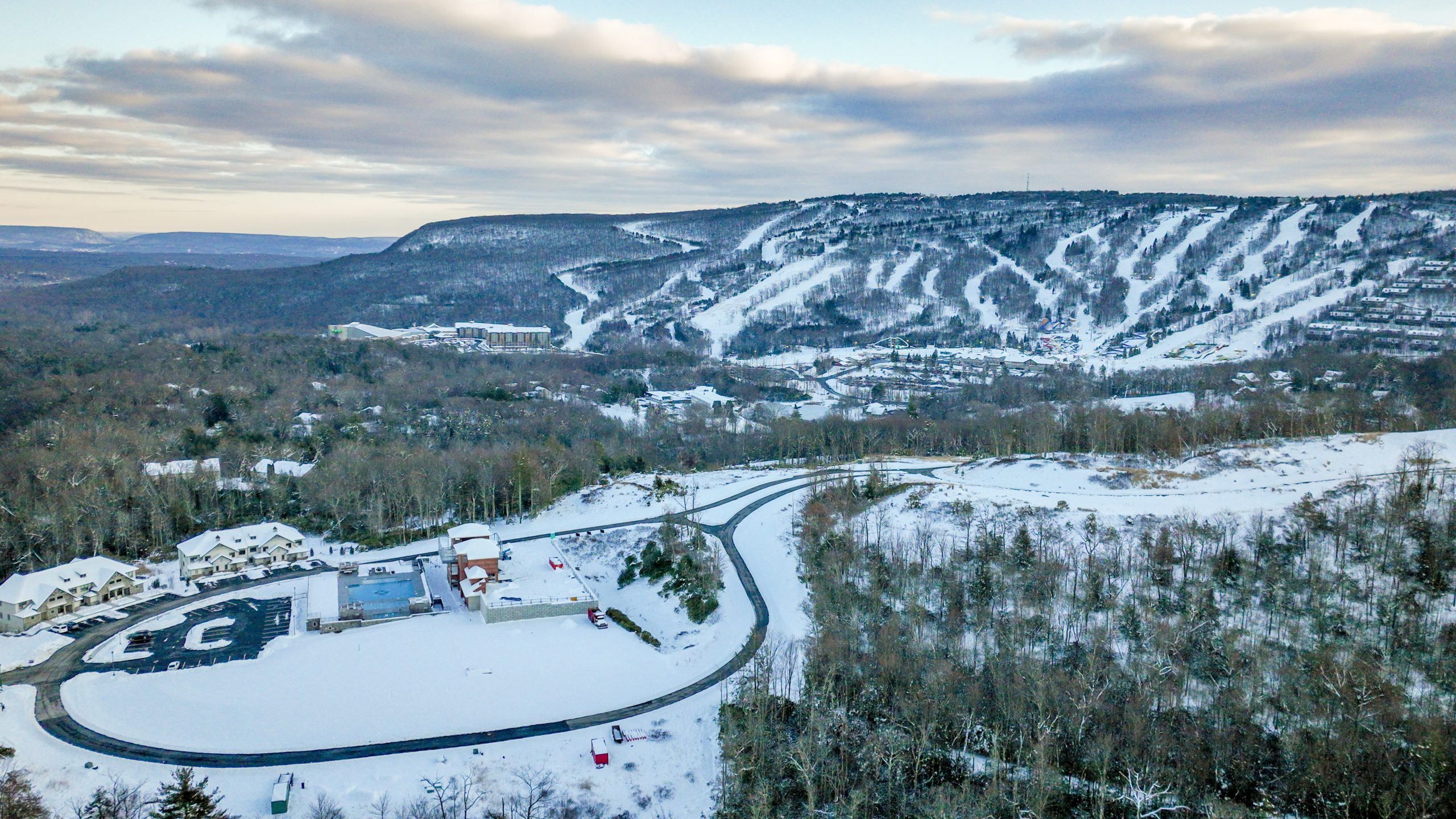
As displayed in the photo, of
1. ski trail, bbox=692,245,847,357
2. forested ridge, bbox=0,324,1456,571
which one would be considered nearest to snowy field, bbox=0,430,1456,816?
forested ridge, bbox=0,324,1456,571

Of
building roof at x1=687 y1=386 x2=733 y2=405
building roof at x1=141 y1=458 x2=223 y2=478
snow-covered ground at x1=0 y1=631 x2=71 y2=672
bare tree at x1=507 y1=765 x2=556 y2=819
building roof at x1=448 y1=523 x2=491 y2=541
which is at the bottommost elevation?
bare tree at x1=507 y1=765 x2=556 y2=819

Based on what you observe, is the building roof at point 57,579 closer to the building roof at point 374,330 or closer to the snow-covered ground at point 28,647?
the snow-covered ground at point 28,647

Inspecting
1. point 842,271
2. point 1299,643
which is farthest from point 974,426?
point 842,271

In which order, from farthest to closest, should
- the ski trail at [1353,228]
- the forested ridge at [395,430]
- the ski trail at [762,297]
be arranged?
the ski trail at [762,297] → the ski trail at [1353,228] → the forested ridge at [395,430]

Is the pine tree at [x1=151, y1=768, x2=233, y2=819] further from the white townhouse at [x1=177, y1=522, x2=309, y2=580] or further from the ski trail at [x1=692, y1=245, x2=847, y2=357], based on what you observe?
the ski trail at [x1=692, y1=245, x2=847, y2=357]

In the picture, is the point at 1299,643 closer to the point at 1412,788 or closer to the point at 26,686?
the point at 1412,788

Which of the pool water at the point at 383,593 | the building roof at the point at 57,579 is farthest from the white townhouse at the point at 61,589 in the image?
the pool water at the point at 383,593

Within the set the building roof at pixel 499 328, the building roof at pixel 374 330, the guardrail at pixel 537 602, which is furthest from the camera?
the building roof at pixel 499 328
